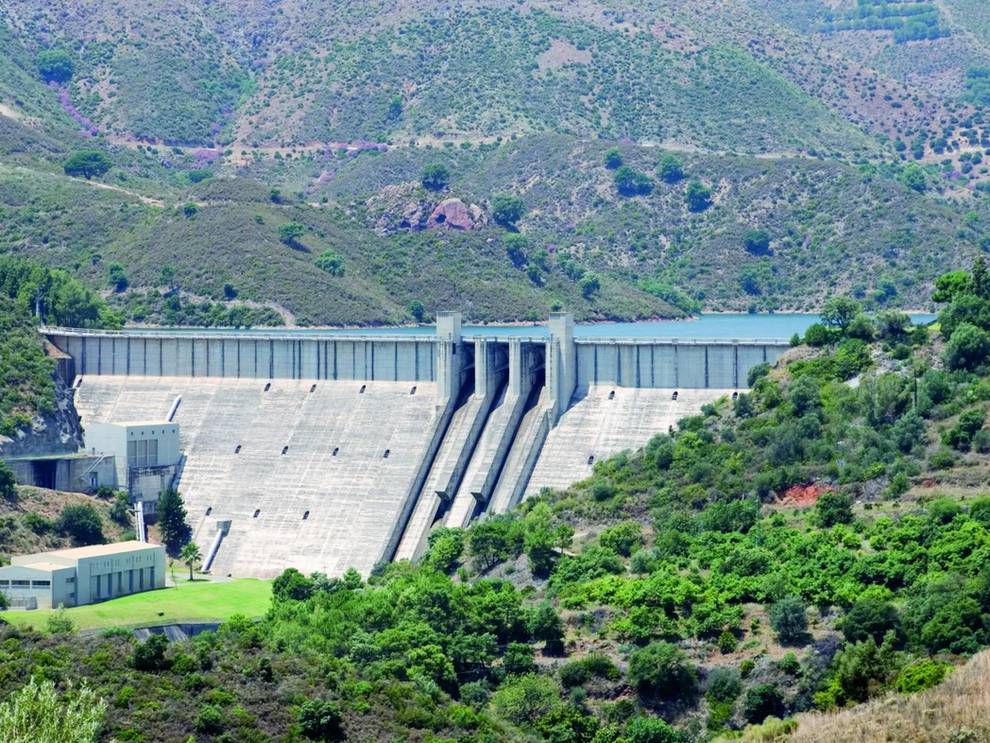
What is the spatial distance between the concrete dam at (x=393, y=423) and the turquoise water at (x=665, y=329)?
3521 cm

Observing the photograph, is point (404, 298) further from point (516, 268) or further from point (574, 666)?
point (574, 666)

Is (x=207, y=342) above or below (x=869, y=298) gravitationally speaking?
above

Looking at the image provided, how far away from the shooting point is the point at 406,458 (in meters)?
105

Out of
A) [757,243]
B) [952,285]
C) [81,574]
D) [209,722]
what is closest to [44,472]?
[81,574]

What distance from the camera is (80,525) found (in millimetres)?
103000

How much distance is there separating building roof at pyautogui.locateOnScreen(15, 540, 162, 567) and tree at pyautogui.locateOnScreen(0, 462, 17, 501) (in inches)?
211

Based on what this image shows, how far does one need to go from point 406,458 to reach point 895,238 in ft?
304

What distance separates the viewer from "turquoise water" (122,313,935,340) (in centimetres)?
15325

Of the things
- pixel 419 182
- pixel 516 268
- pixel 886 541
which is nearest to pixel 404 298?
pixel 516 268

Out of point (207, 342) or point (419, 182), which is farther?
point (419, 182)

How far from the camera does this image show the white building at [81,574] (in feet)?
303

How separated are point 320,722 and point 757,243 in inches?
5210

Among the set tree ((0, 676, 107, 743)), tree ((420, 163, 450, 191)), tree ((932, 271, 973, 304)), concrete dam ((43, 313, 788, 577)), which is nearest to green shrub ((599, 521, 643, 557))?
concrete dam ((43, 313, 788, 577))

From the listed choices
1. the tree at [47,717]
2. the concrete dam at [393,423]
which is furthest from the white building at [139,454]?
the tree at [47,717]
